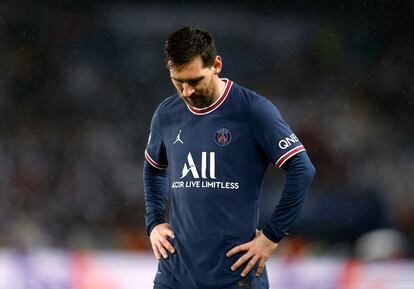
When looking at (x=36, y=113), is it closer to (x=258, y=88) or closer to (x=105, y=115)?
(x=105, y=115)

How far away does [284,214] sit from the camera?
2.18 metres

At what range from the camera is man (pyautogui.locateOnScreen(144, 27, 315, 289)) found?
7.08 ft

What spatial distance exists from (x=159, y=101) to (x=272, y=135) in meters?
4.02

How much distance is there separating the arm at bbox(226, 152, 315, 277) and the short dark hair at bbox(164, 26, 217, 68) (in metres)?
0.39

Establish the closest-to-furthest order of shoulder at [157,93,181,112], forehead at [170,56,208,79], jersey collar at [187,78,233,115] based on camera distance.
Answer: forehead at [170,56,208,79] < jersey collar at [187,78,233,115] < shoulder at [157,93,181,112]

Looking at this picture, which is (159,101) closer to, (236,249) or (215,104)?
(215,104)

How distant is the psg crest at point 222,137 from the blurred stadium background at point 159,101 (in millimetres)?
3098

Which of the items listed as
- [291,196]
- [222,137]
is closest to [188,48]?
[222,137]

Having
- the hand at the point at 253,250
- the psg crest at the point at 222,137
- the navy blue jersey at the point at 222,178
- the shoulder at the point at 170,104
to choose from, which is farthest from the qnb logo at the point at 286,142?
the shoulder at the point at 170,104

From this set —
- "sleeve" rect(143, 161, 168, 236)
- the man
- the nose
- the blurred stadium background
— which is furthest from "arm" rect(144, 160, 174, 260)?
the blurred stadium background

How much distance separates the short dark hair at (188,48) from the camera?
2115 millimetres

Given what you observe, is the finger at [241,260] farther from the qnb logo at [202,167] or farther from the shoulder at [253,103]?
the shoulder at [253,103]

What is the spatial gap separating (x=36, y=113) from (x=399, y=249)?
304 cm

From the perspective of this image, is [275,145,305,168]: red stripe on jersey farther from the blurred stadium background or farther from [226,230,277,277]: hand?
the blurred stadium background
